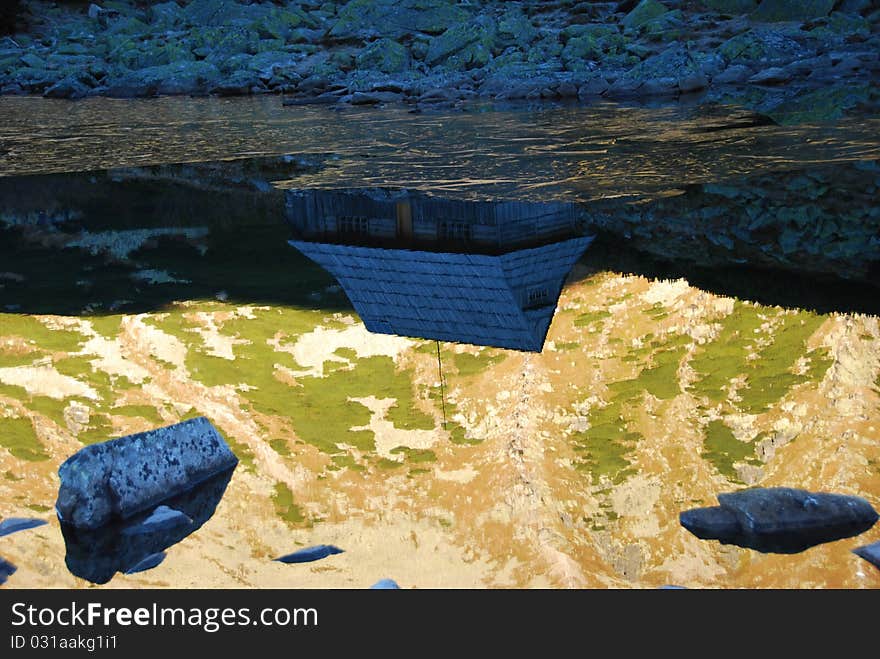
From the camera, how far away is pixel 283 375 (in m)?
4.98

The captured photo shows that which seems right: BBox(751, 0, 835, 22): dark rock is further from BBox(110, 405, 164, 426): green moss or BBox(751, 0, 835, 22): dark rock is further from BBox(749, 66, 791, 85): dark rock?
BBox(110, 405, 164, 426): green moss

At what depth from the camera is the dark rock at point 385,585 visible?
307cm

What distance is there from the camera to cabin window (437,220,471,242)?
7492 mm

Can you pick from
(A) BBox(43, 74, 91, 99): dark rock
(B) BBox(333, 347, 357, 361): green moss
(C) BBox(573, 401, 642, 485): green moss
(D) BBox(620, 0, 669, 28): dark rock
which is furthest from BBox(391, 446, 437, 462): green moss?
(A) BBox(43, 74, 91, 99): dark rock

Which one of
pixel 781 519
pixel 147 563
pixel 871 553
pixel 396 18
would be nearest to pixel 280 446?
pixel 147 563

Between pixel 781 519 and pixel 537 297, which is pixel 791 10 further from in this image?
pixel 781 519

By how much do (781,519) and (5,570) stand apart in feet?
8.25

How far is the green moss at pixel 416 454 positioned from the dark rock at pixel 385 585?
0.90m

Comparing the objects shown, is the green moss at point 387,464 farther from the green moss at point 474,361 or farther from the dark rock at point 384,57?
the dark rock at point 384,57

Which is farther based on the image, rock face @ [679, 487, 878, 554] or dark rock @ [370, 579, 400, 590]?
rock face @ [679, 487, 878, 554]

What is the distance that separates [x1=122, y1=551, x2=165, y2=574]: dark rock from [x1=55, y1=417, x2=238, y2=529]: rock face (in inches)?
11.5

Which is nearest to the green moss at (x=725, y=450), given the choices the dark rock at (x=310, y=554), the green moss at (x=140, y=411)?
the dark rock at (x=310, y=554)

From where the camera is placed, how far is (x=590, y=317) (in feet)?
18.6

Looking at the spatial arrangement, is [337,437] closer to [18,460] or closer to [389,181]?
[18,460]
